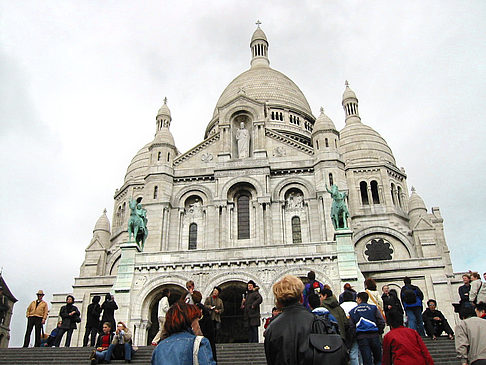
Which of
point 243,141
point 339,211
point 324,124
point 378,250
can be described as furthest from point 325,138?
point 378,250

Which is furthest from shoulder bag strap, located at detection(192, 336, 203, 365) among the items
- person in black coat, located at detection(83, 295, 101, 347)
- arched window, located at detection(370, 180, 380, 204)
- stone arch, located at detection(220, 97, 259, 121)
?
arched window, located at detection(370, 180, 380, 204)

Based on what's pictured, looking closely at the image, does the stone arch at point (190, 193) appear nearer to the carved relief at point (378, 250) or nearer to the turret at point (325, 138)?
the turret at point (325, 138)

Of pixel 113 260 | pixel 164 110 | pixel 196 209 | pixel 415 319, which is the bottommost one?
pixel 415 319

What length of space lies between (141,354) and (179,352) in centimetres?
1137

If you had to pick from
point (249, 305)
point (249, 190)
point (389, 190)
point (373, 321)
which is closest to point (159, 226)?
point (249, 190)

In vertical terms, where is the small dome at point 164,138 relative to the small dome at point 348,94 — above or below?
below

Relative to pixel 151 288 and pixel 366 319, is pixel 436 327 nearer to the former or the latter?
pixel 366 319

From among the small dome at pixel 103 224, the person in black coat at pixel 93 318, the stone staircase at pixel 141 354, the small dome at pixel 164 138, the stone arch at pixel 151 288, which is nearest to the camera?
the stone staircase at pixel 141 354

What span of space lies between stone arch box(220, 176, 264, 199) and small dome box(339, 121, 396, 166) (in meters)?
14.6

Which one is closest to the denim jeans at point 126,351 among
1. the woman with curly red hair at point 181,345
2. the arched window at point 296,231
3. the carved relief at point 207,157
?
the woman with curly red hair at point 181,345

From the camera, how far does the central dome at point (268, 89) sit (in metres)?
52.9

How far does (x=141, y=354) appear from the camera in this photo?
52.3 feet

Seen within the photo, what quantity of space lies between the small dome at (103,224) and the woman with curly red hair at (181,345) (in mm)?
41343

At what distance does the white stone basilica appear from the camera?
82.9 ft
